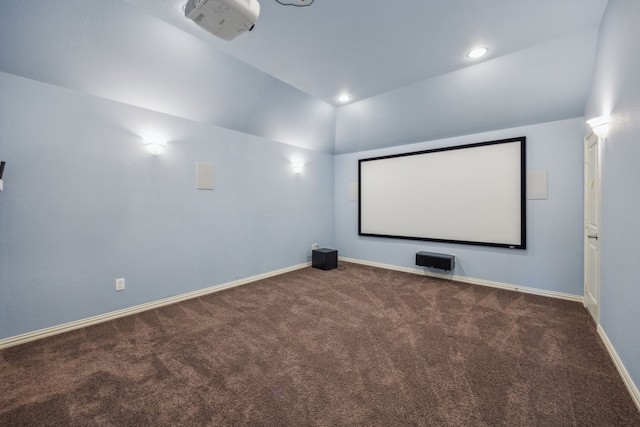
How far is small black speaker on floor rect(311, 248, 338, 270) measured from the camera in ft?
15.9

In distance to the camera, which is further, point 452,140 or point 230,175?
point 452,140

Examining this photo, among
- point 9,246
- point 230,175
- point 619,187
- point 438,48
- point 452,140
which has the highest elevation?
point 438,48

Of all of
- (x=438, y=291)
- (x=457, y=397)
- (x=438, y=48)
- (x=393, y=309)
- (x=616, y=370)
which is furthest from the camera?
(x=438, y=291)

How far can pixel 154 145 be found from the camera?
308 centimetres

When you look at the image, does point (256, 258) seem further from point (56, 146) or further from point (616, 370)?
point (616, 370)

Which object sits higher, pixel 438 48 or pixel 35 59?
pixel 438 48

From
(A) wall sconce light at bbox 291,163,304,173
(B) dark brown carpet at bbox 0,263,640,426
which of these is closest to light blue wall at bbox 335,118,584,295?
(B) dark brown carpet at bbox 0,263,640,426

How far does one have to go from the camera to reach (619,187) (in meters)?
1.93

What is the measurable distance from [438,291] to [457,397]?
2222 millimetres

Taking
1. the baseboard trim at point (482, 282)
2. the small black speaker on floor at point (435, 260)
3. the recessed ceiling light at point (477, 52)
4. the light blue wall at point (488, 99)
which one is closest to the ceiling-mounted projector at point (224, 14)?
the recessed ceiling light at point (477, 52)

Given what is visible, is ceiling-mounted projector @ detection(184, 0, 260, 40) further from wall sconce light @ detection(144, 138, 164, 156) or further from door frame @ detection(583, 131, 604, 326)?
A: door frame @ detection(583, 131, 604, 326)

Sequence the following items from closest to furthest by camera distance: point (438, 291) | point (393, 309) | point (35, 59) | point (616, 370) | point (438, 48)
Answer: point (616, 370) → point (35, 59) → point (438, 48) → point (393, 309) → point (438, 291)

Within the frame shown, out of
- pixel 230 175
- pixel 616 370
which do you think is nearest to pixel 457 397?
pixel 616 370

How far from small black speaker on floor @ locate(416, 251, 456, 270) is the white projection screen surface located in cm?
32
